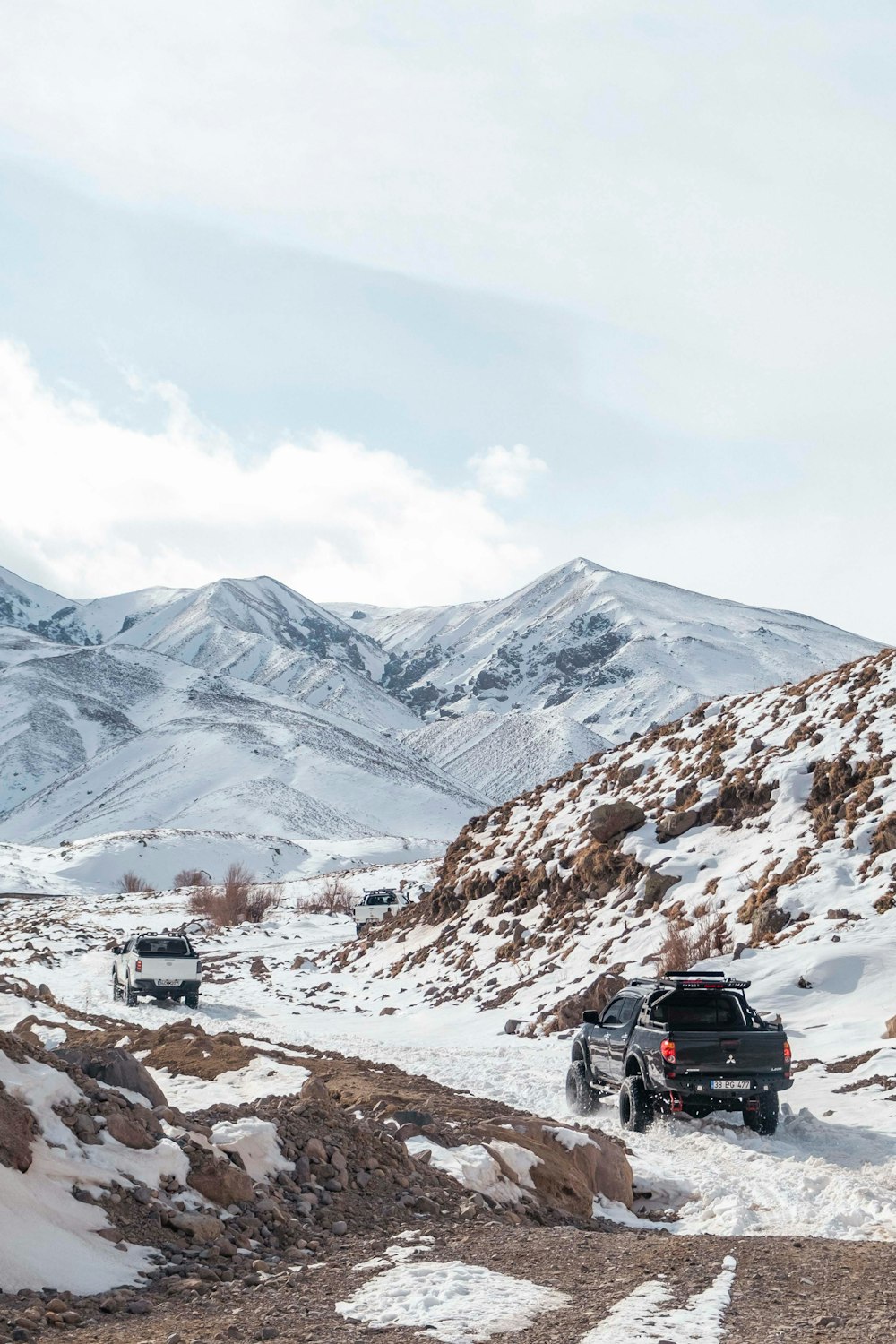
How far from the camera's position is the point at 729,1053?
12539 millimetres

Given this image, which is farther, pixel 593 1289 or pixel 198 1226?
pixel 198 1226

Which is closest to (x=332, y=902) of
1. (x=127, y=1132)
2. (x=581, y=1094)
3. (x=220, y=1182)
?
(x=581, y=1094)

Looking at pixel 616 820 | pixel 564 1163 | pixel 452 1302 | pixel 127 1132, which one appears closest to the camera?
pixel 452 1302

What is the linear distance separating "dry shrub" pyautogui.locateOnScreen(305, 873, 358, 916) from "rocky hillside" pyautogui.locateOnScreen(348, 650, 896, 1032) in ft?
73.7

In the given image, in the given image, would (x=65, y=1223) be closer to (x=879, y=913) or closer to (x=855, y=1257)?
(x=855, y=1257)

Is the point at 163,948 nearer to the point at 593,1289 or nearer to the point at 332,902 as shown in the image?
the point at 593,1289

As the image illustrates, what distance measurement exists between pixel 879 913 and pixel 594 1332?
691 inches

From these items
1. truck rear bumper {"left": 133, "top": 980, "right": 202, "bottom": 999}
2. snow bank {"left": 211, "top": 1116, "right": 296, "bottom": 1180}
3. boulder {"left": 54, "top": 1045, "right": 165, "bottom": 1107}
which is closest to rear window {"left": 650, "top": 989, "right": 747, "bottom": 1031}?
snow bank {"left": 211, "top": 1116, "right": 296, "bottom": 1180}

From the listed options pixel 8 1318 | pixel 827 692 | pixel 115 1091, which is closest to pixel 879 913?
pixel 827 692

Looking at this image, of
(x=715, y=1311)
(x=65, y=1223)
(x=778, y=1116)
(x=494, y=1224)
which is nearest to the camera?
(x=715, y=1311)

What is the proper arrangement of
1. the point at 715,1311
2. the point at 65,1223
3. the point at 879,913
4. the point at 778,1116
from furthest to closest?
the point at 879,913 → the point at 778,1116 → the point at 65,1223 → the point at 715,1311

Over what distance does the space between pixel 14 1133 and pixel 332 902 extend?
177 feet

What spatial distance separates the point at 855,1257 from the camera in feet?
24.5

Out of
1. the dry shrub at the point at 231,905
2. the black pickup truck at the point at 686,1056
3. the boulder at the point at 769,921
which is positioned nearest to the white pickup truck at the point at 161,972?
the boulder at the point at 769,921
